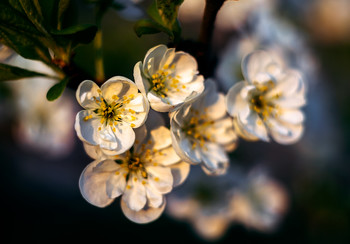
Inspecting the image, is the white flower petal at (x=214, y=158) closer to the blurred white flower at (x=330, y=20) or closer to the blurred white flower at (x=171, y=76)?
the blurred white flower at (x=171, y=76)

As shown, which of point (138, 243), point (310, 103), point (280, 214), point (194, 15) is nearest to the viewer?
point (280, 214)

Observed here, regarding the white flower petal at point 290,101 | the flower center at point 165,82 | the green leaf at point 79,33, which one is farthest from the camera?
the white flower petal at point 290,101

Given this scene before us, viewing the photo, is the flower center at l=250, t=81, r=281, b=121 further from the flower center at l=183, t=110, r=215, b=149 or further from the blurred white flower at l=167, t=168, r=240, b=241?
the blurred white flower at l=167, t=168, r=240, b=241

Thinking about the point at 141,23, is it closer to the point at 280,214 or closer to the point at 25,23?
the point at 25,23

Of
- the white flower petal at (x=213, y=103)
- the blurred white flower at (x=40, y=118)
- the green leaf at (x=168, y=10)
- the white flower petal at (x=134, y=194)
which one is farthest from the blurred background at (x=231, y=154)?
the white flower petal at (x=134, y=194)

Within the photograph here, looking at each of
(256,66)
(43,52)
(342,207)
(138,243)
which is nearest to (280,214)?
(342,207)
